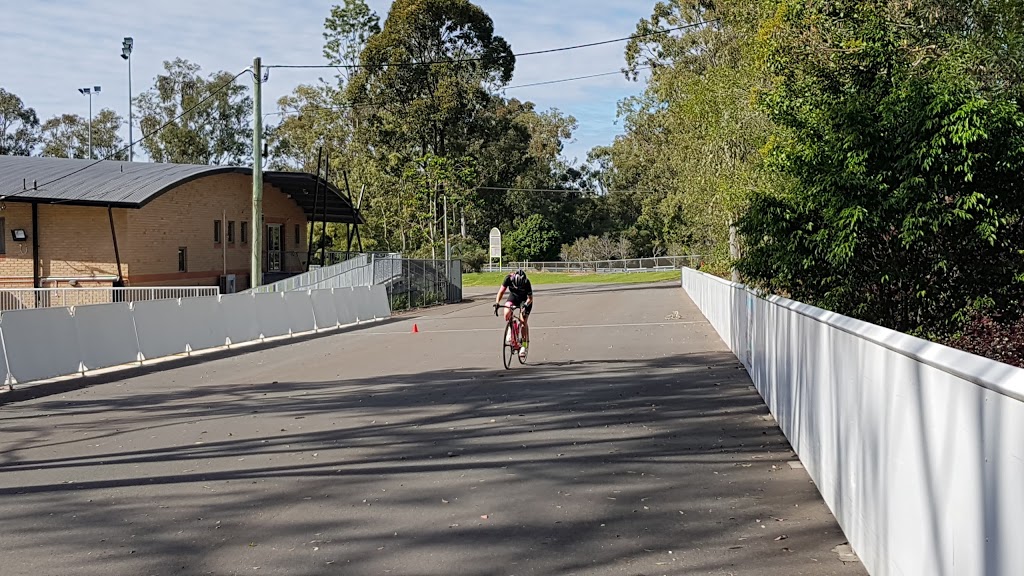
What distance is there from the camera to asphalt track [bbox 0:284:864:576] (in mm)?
6336

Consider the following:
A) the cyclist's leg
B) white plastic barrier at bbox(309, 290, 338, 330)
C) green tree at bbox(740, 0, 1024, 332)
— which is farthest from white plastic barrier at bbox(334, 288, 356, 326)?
green tree at bbox(740, 0, 1024, 332)

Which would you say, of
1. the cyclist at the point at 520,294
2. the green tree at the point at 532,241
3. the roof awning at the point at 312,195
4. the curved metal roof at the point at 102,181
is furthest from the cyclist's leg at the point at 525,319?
the green tree at the point at 532,241

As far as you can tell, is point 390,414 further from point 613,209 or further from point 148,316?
point 613,209

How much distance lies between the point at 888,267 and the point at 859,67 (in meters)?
3.60

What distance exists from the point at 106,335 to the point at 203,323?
3.56 meters

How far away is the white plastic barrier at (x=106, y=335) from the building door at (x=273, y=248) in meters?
31.1

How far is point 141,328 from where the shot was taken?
1933cm

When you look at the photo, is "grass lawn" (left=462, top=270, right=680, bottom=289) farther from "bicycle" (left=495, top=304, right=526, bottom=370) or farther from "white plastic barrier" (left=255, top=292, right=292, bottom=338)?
"bicycle" (left=495, top=304, right=526, bottom=370)

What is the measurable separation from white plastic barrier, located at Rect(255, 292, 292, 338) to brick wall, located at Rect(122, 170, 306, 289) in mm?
16471

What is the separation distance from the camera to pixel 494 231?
70562mm

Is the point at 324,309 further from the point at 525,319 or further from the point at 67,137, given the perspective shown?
the point at 67,137

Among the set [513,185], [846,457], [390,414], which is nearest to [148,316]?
[390,414]

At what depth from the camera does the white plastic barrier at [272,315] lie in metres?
24.4

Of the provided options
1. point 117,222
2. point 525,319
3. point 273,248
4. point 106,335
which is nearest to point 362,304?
point 117,222
